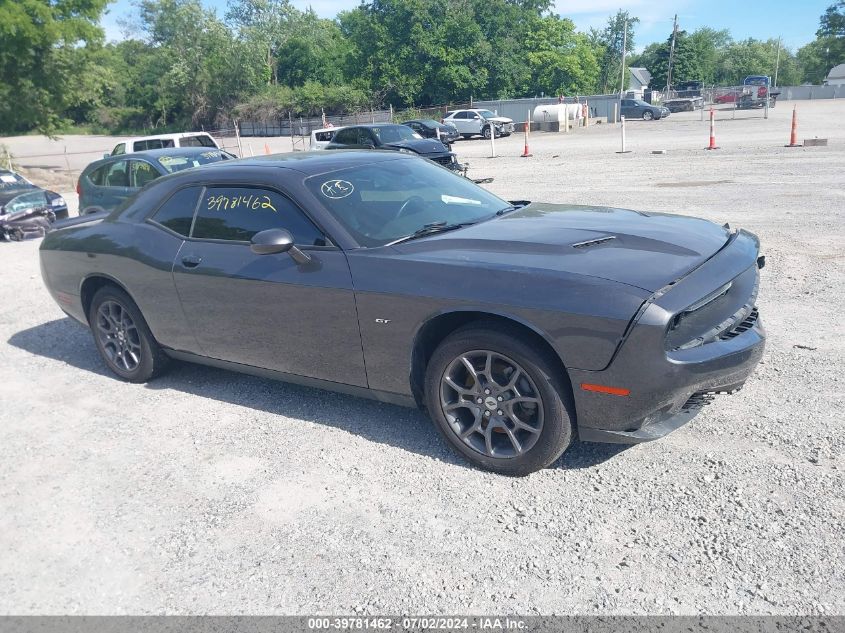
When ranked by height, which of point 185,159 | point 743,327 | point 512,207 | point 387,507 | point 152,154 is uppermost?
point 152,154

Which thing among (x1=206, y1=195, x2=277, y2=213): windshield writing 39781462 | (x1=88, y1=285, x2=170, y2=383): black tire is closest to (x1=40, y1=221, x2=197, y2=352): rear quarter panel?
(x1=88, y1=285, x2=170, y2=383): black tire

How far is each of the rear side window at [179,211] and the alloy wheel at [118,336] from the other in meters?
0.80

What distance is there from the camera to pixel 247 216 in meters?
4.50

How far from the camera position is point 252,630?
8.96 ft

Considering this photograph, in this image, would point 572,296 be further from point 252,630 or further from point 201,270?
point 201,270

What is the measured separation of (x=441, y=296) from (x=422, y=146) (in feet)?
53.3

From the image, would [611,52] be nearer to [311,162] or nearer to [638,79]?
[638,79]

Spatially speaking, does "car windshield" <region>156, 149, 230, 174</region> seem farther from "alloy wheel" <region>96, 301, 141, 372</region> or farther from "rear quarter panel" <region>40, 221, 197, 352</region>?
"alloy wheel" <region>96, 301, 141, 372</region>

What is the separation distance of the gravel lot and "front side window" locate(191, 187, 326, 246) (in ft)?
3.92

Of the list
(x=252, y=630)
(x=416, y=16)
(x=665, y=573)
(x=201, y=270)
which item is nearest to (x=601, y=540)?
(x=665, y=573)

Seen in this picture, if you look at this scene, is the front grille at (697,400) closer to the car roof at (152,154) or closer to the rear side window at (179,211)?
the rear side window at (179,211)

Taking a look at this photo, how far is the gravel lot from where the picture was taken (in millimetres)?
2830

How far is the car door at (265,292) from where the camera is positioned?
4.02 meters

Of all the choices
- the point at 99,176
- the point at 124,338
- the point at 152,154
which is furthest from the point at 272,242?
the point at 99,176
